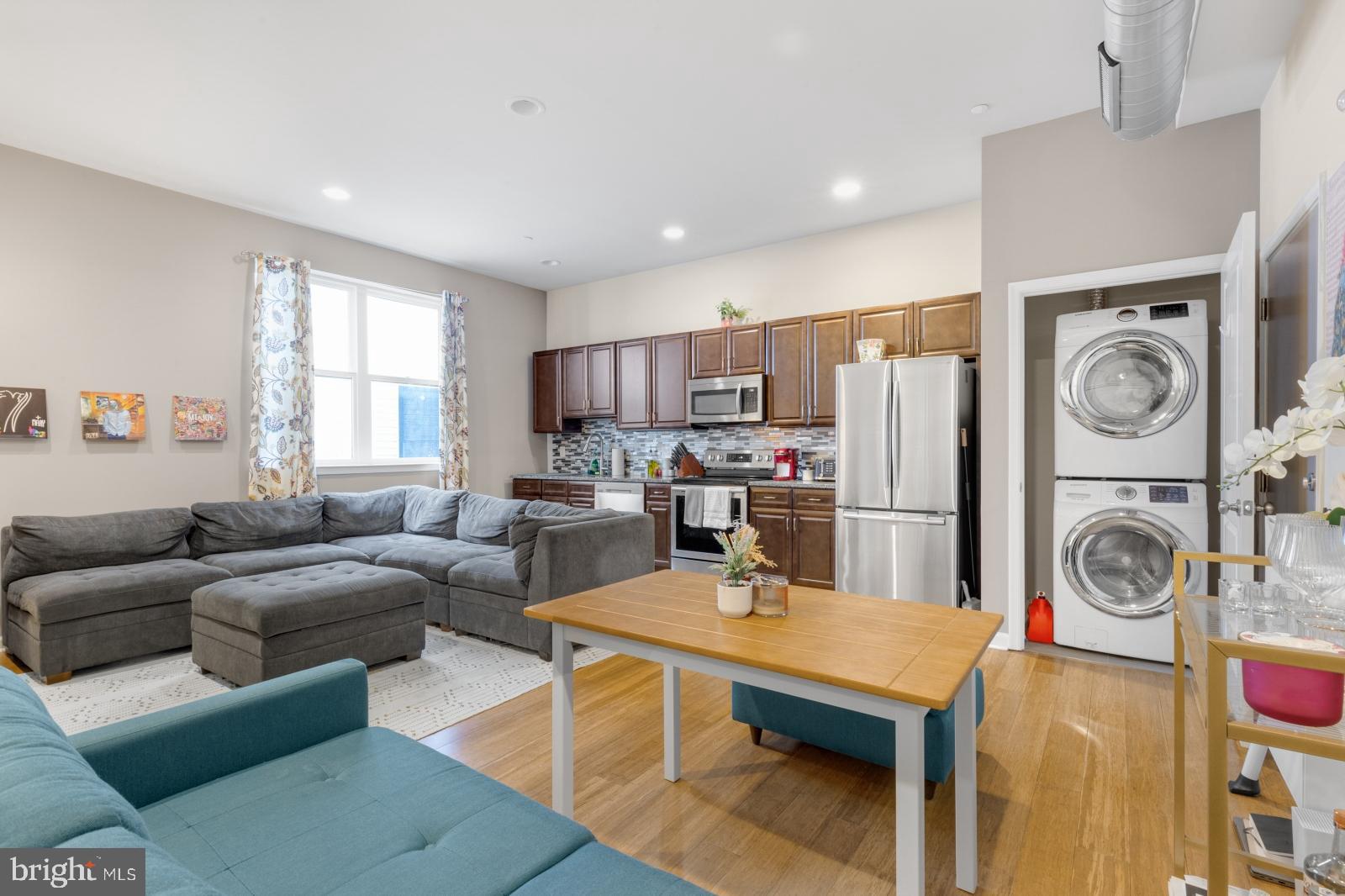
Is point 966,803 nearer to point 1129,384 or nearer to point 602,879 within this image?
point 602,879

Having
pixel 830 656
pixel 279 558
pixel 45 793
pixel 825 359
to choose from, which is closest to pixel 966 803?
pixel 830 656

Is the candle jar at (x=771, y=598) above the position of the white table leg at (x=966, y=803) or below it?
above

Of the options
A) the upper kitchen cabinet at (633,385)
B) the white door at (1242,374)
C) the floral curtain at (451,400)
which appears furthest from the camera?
the upper kitchen cabinet at (633,385)

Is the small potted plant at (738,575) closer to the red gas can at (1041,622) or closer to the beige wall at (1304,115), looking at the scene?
the beige wall at (1304,115)

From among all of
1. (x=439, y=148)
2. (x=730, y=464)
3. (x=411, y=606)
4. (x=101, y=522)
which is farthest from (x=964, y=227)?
(x=101, y=522)

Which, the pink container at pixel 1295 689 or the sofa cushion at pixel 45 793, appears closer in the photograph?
the sofa cushion at pixel 45 793

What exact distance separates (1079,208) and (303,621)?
4609 mm

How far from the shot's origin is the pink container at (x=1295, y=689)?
1.03 m

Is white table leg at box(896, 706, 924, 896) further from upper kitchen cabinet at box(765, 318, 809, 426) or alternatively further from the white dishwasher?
the white dishwasher

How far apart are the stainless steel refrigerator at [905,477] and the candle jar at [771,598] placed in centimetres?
263

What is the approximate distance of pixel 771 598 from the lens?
6.33 feet

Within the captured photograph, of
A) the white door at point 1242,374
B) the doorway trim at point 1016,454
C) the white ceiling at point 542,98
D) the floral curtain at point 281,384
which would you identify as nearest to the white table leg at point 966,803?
the white door at point 1242,374

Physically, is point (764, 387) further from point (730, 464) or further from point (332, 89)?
point (332, 89)

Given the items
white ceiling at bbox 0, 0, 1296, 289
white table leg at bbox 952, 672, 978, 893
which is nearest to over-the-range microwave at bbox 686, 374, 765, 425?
white ceiling at bbox 0, 0, 1296, 289
